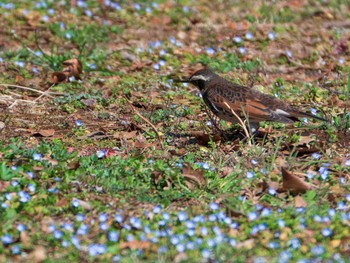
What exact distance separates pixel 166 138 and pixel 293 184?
7.32 feet

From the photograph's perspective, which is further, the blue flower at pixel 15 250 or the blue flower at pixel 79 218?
the blue flower at pixel 79 218

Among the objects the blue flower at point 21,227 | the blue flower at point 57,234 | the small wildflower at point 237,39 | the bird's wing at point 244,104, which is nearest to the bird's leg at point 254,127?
the bird's wing at point 244,104

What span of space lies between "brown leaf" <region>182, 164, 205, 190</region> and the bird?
4.52 feet

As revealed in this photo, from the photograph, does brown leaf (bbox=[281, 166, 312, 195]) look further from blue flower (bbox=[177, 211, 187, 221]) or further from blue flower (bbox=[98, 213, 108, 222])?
blue flower (bbox=[98, 213, 108, 222])

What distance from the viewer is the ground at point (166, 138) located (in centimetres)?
652

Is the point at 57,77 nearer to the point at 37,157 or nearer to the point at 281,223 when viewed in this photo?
the point at 37,157

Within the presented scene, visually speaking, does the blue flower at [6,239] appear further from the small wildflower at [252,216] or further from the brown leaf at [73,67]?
the brown leaf at [73,67]

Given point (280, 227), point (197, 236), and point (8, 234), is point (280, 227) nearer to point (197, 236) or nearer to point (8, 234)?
point (197, 236)

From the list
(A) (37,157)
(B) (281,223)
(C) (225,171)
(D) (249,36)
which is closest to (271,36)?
(D) (249,36)

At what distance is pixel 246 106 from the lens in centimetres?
912

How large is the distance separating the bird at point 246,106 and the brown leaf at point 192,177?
1379mm

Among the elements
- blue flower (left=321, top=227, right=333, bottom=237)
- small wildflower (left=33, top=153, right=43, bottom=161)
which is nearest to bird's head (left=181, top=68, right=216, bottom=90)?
small wildflower (left=33, top=153, right=43, bottom=161)

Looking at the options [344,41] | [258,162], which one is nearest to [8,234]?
[258,162]

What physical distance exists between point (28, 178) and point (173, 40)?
20.2 ft
